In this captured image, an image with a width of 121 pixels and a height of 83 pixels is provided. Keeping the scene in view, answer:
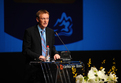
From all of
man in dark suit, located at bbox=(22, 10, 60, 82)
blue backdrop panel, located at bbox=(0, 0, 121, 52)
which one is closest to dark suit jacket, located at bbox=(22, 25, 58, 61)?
man in dark suit, located at bbox=(22, 10, 60, 82)

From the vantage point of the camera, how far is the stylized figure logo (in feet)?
15.5

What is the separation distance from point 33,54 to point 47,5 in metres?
2.25

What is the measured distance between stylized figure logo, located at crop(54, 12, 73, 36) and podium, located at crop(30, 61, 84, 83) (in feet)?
7.88

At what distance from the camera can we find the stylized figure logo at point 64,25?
15.5 ft

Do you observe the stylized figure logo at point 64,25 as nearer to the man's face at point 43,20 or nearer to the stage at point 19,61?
the stage at point 19,61

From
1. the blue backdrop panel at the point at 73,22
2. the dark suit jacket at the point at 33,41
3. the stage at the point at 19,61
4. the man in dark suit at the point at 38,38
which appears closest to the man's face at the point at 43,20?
the man in dark suit at the point at 38,38

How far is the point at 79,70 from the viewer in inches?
92.7

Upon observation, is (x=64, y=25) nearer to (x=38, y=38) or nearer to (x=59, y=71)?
(x=38, y=38)

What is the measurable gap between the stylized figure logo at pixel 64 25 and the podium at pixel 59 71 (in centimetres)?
240

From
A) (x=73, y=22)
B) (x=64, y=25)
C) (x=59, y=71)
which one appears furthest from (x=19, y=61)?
(x=59, y=71)

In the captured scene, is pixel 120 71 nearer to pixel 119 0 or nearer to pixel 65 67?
pixel 119 0

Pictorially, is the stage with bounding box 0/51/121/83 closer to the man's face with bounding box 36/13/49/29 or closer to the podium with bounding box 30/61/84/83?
the man's face with bounding box 36/13/49/29

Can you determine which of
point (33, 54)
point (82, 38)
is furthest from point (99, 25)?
point (33, 54)

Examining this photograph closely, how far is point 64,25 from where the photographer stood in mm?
4781
